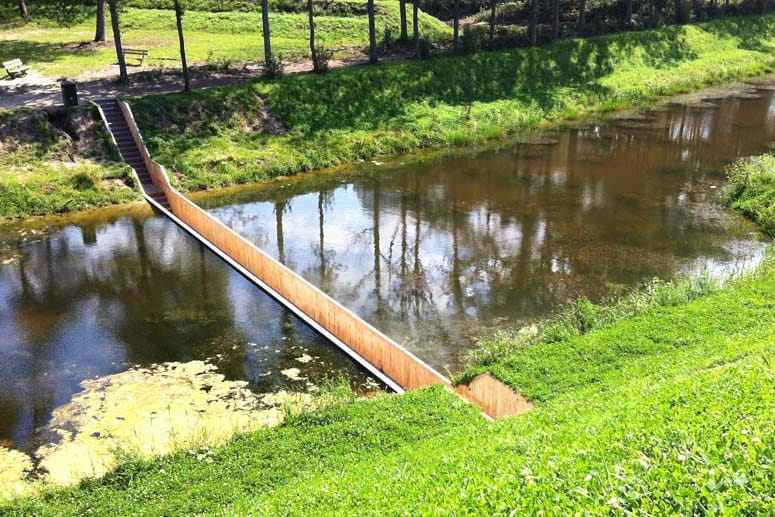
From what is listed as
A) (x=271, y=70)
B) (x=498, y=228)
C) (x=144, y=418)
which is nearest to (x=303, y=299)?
(x=144, y=418)

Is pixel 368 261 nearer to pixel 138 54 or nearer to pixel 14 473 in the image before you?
pixel 14 473

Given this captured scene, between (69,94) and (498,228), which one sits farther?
(69,94)

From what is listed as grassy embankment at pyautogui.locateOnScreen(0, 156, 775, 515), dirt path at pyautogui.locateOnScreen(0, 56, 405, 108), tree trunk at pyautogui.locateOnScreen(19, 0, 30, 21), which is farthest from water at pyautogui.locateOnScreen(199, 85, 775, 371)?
tree trunk at pyautogui.locateOnScreen(19, 0, 30, 21)

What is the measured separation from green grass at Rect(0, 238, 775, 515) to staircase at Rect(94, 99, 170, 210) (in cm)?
1814

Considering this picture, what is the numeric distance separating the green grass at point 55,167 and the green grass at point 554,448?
18.5m

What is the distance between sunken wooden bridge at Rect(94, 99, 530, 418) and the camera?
15.4 meters

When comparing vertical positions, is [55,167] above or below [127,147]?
below

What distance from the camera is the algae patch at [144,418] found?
14.2 m

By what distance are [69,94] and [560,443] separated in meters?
29.1

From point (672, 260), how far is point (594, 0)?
42315 mm

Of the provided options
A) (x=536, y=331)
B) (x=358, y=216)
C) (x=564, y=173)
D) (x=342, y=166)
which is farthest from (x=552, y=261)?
(x=342, y=166)

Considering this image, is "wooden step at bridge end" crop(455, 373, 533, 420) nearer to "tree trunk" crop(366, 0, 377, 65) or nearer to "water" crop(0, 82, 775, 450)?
"water" crop(0, 82, 775, 450)

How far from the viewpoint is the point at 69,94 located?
32094mm

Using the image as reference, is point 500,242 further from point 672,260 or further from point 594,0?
point 594,0
